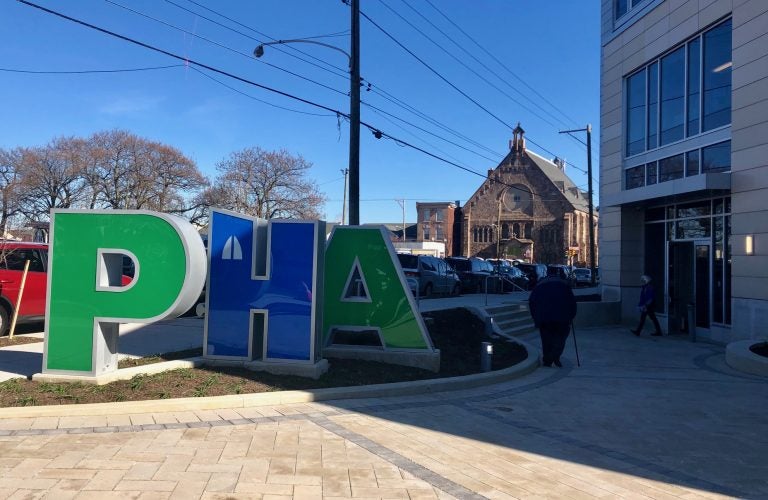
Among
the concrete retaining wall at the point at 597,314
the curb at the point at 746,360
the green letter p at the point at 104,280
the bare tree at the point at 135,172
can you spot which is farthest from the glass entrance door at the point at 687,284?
the bare tree at the point at 135,172

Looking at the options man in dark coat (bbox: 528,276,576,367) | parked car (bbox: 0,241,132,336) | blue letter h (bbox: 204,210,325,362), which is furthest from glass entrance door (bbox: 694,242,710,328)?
parked car (bbox: 0,241,132,336)

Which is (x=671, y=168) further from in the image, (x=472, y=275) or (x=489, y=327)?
(x=472, y=275)

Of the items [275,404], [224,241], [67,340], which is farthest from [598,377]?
[67,340]

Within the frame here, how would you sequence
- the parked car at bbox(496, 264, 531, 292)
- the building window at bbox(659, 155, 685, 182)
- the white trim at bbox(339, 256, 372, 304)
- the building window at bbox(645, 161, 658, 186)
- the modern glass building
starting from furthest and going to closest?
1. the parked car at bbox(496, 264, 531, 292)
2. the building window at bbox(645, 161, 658, 186)
3. the building window at bbox(659, 155, 685, 182)
4. the modern glass building
5. the white trim at bbox(339, 256, 372, 304)

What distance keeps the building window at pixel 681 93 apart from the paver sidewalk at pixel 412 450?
877 centimetres

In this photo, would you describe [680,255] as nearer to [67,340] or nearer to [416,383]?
[416,383]

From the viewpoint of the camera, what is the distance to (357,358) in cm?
896

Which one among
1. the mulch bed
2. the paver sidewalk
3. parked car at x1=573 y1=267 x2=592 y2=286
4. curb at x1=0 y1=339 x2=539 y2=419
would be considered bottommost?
the paver sidewalk

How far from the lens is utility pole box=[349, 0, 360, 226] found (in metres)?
13.2

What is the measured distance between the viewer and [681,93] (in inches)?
599

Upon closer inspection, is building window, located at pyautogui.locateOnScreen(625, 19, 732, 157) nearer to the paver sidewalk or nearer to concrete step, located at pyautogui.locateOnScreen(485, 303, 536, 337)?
concrete step, located at pyautogui.locateOnScreen(485, 303, 536, 337)

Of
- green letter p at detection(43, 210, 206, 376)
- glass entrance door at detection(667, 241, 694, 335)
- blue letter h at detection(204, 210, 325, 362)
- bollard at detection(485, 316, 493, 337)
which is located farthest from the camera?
glass entrance door at detection(667, 241, 694, 335)

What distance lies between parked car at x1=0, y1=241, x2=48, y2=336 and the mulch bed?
4.30 metres

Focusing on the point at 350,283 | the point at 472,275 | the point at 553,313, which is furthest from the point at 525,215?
the point at 350,283
